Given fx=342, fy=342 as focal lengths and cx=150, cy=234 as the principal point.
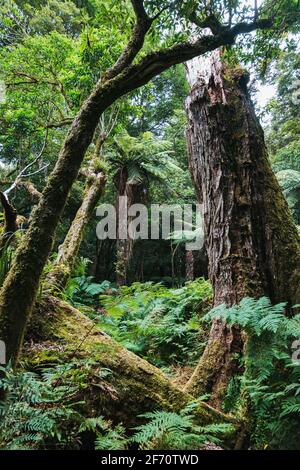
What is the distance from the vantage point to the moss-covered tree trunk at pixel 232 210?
331cm

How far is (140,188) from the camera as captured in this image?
12570 millimetres

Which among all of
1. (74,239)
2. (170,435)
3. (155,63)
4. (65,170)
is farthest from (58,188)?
(74,239)

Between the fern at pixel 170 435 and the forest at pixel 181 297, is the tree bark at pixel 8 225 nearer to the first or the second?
the forest at pixel 181 297

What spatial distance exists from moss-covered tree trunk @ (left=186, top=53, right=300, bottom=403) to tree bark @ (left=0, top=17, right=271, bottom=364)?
1291 millimetres

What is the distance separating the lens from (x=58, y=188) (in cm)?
223

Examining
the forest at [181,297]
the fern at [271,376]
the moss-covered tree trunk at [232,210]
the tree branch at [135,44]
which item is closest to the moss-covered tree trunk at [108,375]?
the forest at [181,297]

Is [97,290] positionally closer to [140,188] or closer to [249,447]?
[140,188]

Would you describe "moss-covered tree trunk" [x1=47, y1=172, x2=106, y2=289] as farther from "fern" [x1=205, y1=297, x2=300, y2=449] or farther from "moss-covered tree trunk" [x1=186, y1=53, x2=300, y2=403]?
"fern" [x1=205, y1=297, x2=300, y2=449]

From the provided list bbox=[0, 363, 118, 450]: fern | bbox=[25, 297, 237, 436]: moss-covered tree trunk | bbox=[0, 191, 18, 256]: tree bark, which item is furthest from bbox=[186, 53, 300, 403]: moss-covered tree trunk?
bbox=[0, 191, 18, 256]: tree bark

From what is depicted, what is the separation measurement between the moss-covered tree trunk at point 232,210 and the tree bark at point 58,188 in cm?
129

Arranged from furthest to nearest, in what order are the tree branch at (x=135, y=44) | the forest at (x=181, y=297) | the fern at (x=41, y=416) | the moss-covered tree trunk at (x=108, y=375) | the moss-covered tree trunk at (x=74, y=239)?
the moss-covered tree trunk at (x=74, y=239) < the tree branch at (x=135, y=44) < the moss-covered tree trunk at (x=108, y=375) < the forest at (x=181, y=297) < the fern at (x=41, y=416)

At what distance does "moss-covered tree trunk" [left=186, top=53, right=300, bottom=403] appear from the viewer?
10.9ft

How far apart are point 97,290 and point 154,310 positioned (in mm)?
4372
